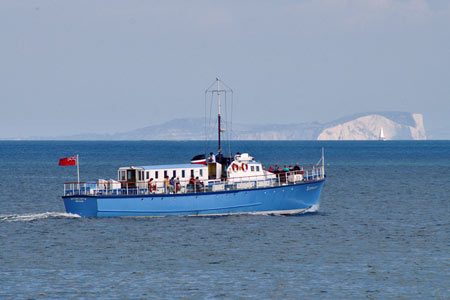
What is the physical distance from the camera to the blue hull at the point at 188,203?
53844mm

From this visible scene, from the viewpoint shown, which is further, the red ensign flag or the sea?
the red ensign flag

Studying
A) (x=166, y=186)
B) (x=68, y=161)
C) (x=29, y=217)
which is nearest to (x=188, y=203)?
(x=166, y=186)

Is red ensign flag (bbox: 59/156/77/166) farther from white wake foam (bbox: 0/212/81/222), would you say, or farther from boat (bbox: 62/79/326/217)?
white wake foam (bbox: 0/212/81/222)

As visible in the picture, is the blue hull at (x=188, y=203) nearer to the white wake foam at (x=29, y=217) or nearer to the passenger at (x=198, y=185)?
the passenger at (x=198, y=185)

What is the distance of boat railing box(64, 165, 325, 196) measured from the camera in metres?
54.4

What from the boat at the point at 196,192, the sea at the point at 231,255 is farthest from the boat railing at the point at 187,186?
the sea at the point at 231,255

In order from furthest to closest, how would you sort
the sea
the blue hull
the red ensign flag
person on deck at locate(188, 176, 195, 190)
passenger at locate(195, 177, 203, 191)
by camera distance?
person on deck at locate(188, 176, 195, 190) < passenger at locate(195, 177, 203, 191) < the blue hull < the red ensign flag < the sea

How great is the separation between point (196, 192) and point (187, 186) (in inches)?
113

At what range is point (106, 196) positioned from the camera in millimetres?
53281

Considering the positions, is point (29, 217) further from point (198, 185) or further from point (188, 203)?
point (198, 185)

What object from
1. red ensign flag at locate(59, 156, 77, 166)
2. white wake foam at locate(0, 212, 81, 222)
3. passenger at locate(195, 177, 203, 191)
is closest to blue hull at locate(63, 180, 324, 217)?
passenger at locate(195, 177, 203, 191)

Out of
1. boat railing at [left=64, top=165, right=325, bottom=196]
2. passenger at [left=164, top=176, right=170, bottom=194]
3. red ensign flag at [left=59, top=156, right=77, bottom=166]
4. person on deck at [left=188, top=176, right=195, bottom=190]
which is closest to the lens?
red ensign flag at [left=59, top=156, right=77, bottom=166]

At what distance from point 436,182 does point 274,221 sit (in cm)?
5298

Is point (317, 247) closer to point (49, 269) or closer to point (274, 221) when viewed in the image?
point (274, 221)
